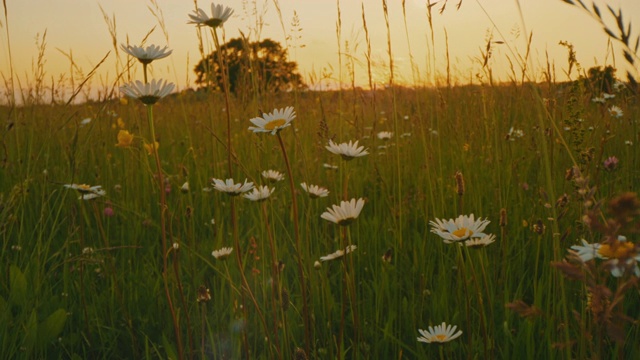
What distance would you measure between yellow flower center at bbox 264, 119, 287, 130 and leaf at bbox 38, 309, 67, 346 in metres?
0.81

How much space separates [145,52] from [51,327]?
83 cm

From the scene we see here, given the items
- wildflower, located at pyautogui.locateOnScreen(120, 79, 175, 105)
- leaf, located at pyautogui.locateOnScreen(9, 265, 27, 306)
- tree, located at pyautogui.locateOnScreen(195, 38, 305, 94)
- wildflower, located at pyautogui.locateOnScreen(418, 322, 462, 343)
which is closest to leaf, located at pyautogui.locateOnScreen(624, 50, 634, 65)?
wildflower, located at pyautogui.locateOnScreen(418, 322, 462, 343)

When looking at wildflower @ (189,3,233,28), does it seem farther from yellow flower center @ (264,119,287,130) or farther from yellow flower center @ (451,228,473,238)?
yellow flower center @ (451,228,473,238)

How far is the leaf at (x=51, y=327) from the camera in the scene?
4.67ft

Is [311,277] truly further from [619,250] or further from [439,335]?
[619,250]

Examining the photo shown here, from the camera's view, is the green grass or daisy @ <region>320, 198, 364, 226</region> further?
the green grass

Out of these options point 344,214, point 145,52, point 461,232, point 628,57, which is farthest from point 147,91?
point 628,57

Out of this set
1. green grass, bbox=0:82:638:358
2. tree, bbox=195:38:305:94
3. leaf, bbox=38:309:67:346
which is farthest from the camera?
tree, bbox=195:38:305:94

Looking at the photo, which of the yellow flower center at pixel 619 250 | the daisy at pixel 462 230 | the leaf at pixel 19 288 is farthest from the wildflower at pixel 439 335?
the leaf at pixel 19 288

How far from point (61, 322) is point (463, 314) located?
1.11 metres

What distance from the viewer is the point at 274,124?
118 cm

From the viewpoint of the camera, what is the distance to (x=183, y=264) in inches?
75.7

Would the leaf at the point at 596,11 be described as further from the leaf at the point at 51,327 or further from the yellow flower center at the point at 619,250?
the leaf at the point at 51,327

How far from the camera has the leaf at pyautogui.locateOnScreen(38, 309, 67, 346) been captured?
56.0 inches
